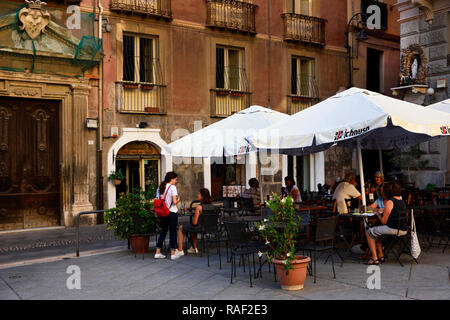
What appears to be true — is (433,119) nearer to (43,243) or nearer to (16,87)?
(43,243)

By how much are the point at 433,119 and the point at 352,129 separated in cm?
174

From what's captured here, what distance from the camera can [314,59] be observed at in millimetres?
21297

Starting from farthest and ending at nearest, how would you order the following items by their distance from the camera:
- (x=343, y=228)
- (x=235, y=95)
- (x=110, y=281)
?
(x=235, y=95), (x=343, y=228), (x=110, y=281)

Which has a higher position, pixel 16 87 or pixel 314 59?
pixel 314 59

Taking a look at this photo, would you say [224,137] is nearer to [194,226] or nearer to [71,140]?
[194,226]

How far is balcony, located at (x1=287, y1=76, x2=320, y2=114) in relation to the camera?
20.4 m

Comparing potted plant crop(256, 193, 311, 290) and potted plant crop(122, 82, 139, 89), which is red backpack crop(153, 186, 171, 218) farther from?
potted plant crop(122, 82, 139, 89)

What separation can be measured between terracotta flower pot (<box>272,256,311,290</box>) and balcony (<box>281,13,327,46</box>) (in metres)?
14.9

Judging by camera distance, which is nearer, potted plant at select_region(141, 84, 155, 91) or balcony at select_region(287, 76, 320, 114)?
potted plant at select_region(141, 84, 155, 91)

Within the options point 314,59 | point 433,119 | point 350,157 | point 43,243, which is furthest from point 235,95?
point 433,119

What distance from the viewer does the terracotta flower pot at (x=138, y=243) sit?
9.57 m

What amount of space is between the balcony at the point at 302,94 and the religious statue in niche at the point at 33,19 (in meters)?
9.98

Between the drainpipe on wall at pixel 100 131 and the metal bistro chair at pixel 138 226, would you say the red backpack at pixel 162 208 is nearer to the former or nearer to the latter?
the metal bistro chair at pixel 138 226

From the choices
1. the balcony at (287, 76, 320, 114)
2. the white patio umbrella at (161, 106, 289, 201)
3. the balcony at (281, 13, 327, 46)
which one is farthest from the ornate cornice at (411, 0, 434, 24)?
the white patio umbrella at (161, 106, 289, 201)
